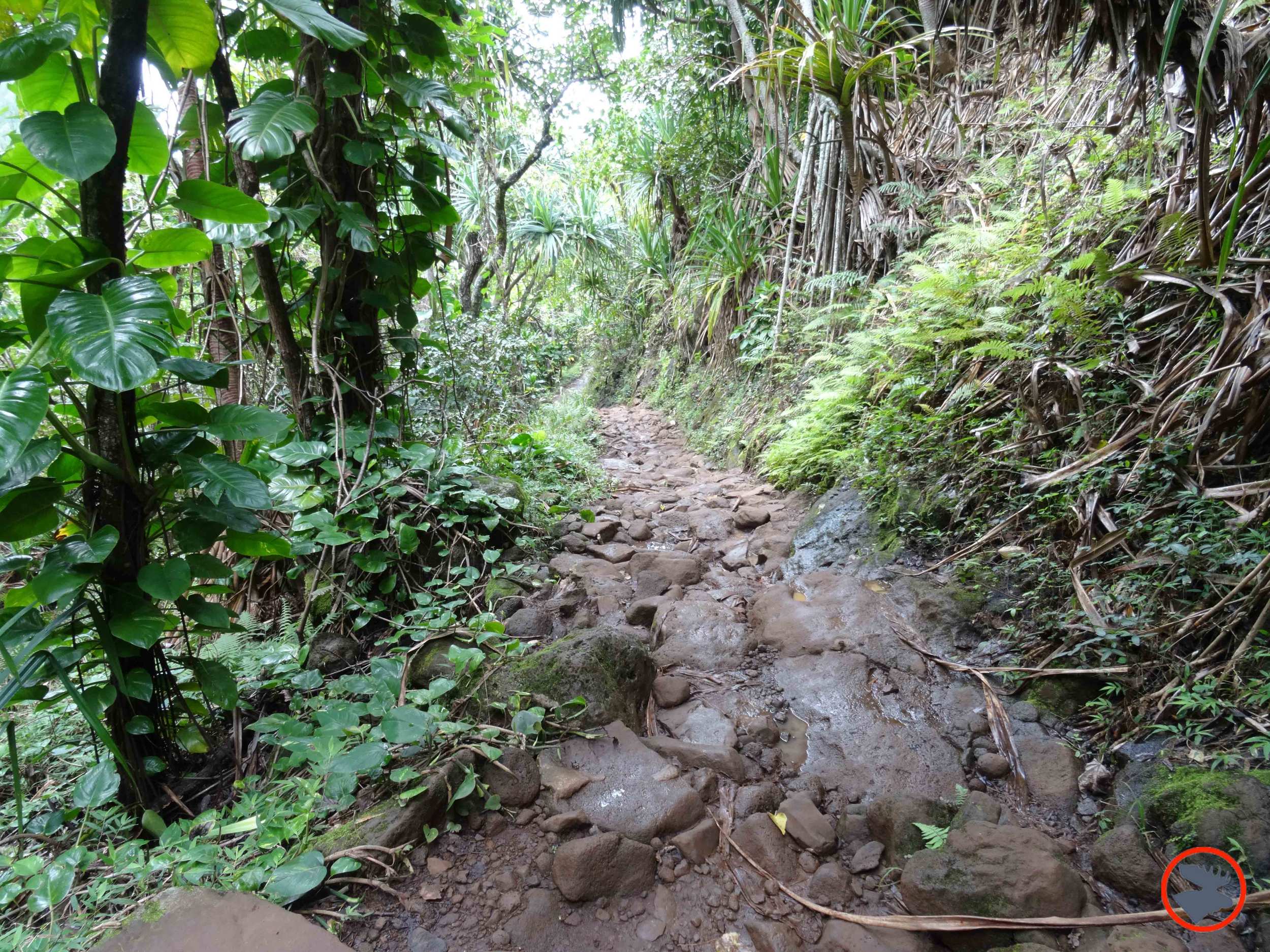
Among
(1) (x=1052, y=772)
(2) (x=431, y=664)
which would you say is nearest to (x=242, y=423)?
(2) (x=431, y=664)

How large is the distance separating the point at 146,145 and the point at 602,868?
201cm

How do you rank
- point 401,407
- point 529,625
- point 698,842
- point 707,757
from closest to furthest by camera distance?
point 698,842
point 707,757
point 529,625
point 401,407

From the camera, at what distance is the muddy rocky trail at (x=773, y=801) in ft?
4.25

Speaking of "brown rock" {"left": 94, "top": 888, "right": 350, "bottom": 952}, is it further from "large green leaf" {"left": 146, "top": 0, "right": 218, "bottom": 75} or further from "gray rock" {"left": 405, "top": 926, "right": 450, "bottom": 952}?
"large green leaf" {"left": 146, "top": 0, "right": 218, "bottom": 75}

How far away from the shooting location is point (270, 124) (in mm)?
1890

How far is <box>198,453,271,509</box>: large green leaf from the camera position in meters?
1.47

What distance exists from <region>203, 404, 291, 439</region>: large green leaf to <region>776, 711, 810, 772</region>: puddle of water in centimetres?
169

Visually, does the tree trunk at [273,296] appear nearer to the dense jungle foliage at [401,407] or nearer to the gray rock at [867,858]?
the dense jungle foliage at [401,407]

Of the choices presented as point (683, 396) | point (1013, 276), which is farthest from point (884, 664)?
point (683, 396)

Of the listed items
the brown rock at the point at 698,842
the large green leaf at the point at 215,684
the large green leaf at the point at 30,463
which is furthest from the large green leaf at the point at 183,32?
the brown rock at the point at 698,842

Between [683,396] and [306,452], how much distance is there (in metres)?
5.45

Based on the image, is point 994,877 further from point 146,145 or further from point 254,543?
point 146,145

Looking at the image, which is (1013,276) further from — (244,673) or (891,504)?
(244,673)

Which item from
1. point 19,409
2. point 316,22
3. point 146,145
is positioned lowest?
point 19,409
